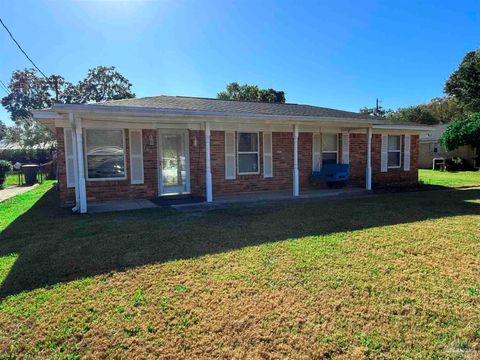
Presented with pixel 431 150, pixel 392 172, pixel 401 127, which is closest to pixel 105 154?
pixel 401 127

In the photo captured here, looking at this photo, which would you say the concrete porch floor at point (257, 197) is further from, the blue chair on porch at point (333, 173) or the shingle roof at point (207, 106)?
the shingle roof at point (207, 106)

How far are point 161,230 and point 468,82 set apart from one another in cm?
3219

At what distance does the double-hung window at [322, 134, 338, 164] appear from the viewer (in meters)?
12.2

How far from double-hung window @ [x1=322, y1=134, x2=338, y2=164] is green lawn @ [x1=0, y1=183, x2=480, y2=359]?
6.13 metres

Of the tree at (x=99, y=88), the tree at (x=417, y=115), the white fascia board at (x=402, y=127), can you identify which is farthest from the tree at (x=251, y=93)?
the white fascia board at (x=402, y=127)

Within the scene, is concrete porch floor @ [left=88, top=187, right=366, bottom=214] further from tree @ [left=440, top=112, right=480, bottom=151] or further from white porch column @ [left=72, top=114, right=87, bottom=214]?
tree @ [left=440, top=112, right=480, bottom=151]

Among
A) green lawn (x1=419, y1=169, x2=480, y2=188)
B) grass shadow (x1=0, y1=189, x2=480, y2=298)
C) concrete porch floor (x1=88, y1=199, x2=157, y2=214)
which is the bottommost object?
grass shadow (x1=0, y1=189, x2=480, y2=298)

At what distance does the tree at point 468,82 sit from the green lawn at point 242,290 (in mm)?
28184

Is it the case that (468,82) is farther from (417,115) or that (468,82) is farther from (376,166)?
(376,166)

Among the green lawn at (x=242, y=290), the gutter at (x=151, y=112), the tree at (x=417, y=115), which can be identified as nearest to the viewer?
the green lawn at (x=242, y=290)

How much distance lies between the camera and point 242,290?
354 cm

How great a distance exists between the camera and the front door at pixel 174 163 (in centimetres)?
1006

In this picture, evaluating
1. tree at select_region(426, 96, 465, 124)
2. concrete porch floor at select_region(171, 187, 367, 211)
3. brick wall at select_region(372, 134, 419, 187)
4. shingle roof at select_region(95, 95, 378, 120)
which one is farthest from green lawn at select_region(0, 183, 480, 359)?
tree at select_region(426, 96, 465, 124)

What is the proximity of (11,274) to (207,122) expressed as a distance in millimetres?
5911
